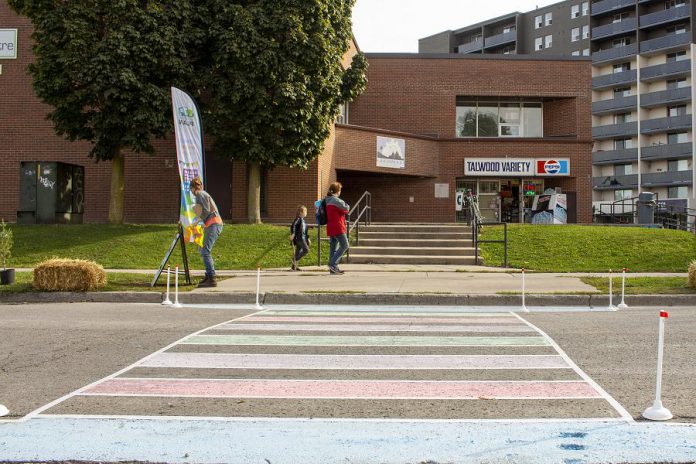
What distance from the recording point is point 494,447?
4.04 m

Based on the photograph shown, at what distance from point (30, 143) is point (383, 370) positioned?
25176mm

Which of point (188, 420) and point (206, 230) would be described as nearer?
point (188, 420)

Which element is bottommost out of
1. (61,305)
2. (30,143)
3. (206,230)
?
(61,305)

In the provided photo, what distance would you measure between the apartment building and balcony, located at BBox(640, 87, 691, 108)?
10 centimetres

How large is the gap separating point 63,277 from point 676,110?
7369cm

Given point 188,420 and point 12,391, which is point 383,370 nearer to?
point 188,420

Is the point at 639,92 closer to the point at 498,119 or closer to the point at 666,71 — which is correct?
the point at 666,71

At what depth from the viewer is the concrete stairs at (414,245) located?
18.2m

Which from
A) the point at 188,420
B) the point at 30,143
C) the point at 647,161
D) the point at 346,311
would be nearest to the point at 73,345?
the point at 188,420

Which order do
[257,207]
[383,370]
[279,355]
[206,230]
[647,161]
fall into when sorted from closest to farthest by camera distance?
[383,370] → [279,355] → [206,230] → [257,207] → [647,161]

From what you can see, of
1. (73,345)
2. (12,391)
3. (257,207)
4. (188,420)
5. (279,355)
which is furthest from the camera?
(257,207)

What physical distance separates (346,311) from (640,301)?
17.1 ft

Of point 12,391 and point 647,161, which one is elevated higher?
point 647,161

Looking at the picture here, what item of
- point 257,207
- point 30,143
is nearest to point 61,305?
point 257,207
